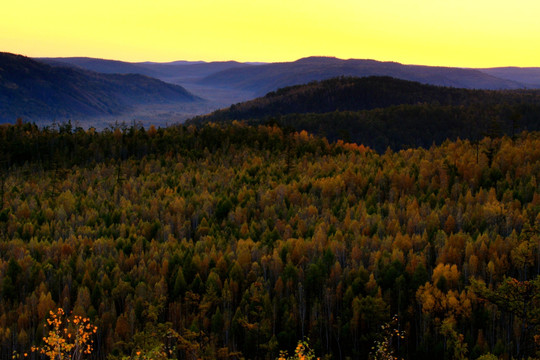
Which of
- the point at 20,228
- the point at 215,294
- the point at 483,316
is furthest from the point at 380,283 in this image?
the point at 20,228

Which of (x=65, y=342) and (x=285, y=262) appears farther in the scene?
(x=285, y=262)

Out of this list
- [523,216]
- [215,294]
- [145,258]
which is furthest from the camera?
[523,216]

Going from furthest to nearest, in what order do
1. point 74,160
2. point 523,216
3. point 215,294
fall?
point 74,160 < point 523,216 < point 215,294

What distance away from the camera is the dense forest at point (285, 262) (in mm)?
12992

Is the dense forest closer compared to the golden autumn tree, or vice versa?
the golden autumn tree

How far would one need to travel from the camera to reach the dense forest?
1299 centimetres

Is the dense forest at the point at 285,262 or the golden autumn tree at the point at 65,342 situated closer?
the golden autumn tree at the point at 65,342

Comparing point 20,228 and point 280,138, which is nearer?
point 20,228

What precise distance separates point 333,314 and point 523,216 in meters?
10.4

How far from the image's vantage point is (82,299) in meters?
14.2

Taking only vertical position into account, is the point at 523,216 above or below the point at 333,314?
above

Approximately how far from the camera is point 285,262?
17.2m

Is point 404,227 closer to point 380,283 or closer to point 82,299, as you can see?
point 380,283

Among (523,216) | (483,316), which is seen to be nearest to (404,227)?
(523,216)
